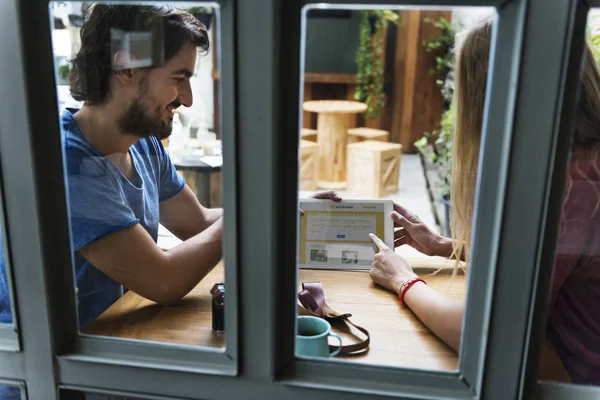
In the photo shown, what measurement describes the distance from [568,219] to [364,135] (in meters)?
4.13

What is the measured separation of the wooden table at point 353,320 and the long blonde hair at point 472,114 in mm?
142

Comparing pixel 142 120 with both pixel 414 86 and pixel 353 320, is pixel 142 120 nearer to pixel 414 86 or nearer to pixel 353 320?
pixel 353 320

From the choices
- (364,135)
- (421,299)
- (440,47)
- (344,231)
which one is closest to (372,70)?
(440,47)

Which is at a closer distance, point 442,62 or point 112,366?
point 112,366

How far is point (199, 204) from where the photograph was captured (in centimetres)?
117

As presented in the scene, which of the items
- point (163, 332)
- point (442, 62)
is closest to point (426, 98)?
point (442, 62)

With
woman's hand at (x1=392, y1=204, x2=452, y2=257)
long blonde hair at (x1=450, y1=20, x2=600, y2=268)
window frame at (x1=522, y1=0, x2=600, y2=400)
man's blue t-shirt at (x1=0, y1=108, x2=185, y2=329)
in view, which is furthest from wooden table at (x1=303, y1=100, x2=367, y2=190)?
window frame at (x1=522, y1=0, x2=600, y2=400)

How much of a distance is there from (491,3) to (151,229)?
82cm

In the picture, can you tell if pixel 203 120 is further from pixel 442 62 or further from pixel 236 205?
pixel 442 62

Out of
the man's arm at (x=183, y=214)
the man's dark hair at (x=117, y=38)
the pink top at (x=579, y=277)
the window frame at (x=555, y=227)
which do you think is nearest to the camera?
the window frame at (x=555, y=227)

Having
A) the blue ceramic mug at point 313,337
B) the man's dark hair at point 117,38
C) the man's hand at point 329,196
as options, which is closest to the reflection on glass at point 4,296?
the man's dark hair at point 117,38

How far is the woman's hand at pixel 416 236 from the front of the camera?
1466mm

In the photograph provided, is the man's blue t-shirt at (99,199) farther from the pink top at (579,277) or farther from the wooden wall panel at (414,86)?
the wooden wall panel at (414,86)

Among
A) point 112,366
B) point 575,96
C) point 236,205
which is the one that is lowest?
point 112,366
